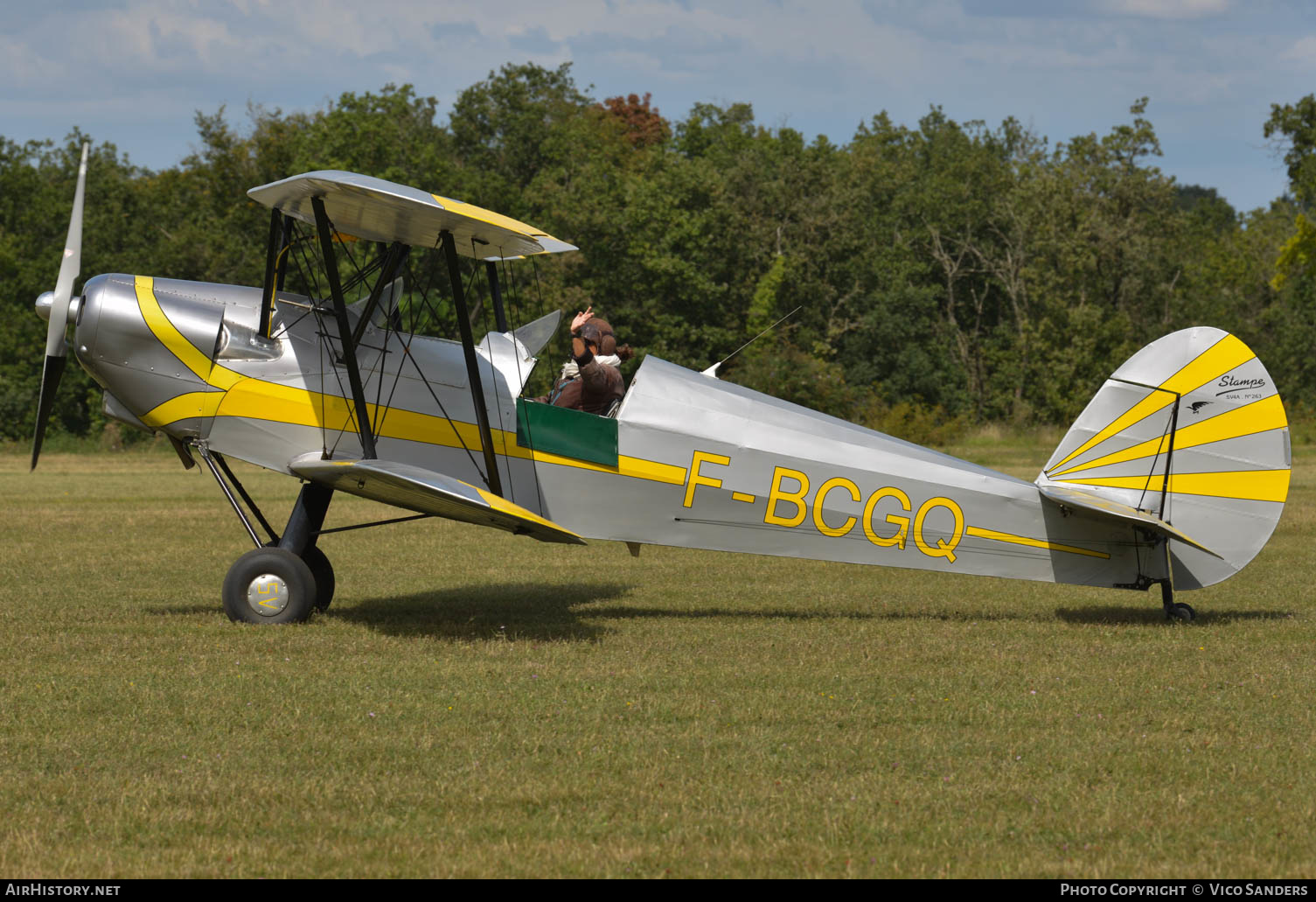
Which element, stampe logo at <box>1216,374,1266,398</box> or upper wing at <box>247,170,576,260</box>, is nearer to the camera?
upper wing at <box>247,170,576,260</box>

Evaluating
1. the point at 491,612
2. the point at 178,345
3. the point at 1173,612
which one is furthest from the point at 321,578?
the point at 1173,612

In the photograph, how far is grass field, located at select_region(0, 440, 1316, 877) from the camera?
4.28m

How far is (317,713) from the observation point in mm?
6086

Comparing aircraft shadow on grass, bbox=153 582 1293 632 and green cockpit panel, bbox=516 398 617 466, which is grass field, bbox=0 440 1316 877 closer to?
aircraft shadow on grass, bbox=153 582 1293 632

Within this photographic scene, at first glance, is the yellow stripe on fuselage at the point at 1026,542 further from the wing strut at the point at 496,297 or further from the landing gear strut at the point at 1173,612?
the wing strut at the point at 496,297

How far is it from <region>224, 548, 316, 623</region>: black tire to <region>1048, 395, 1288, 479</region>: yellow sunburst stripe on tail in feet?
18.8

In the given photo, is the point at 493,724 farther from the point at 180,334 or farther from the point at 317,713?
the point at 180,334

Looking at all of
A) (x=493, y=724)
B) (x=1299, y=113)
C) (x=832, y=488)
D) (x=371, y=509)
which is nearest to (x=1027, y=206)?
→ (x=1299, y=113)

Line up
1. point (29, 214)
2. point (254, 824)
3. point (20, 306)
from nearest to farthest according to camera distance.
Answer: point (254, 824) → point (20, 306) → point (29, 214)

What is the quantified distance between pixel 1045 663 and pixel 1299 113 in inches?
1221

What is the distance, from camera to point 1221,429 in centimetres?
832

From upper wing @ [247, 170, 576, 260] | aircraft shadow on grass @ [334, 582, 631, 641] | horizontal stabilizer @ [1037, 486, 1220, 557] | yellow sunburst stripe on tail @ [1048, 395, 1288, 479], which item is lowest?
aircraft shadow on grass @ [334, 582, 631, 641]

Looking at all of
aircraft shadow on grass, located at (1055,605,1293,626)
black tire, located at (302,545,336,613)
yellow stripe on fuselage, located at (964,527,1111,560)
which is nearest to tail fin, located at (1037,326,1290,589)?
yellow stripe on fuselage, located at (964,527,1111,560)

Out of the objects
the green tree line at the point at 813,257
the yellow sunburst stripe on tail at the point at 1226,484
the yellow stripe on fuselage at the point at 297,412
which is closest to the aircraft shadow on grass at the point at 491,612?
the yellow stripe on fuselage at the point at 297,412
